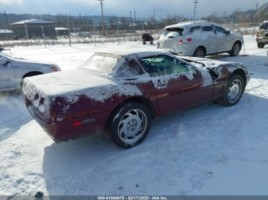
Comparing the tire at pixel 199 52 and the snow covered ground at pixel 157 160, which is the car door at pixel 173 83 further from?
the tire at pixel 199 52

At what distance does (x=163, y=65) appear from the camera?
13.9ft

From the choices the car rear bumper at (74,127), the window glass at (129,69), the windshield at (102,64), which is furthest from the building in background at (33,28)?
the car rear bumper at (74,127)

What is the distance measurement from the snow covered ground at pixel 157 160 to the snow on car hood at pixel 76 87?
36.1 inches

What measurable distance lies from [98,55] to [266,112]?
352 cm

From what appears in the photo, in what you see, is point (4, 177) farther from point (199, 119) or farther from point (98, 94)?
point (199, 119)

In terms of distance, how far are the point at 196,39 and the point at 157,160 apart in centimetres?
821

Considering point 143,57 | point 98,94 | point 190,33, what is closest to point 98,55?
point 143,57

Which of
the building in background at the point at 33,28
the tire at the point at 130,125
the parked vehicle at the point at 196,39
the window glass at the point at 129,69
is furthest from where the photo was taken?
the building in background at the point at 33,28

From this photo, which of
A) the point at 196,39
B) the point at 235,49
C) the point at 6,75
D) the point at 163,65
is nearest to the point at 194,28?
the point at 196,39

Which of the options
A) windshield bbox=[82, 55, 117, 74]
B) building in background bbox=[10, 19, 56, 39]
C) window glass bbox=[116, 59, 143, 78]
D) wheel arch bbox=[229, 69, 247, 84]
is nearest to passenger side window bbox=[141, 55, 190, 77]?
window glass bbox=[116, 59, 143, 78]

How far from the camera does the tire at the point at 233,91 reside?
5.17 m

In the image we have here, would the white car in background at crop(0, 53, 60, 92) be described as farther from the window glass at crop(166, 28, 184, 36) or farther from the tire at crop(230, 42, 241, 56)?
the tire at crop(230, 42, 241, 56)

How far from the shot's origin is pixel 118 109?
11.9 feet

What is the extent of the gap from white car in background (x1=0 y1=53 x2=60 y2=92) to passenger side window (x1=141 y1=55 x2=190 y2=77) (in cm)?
400
